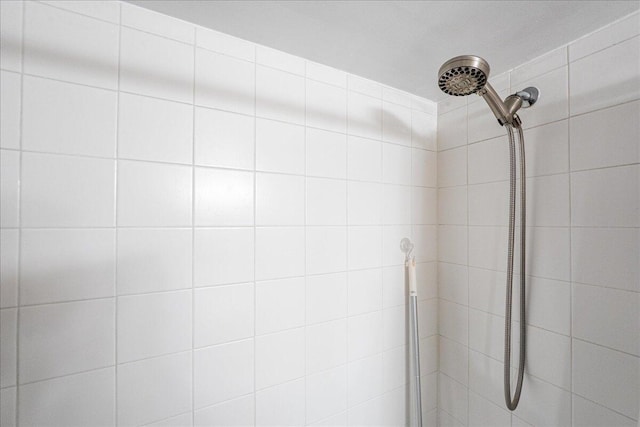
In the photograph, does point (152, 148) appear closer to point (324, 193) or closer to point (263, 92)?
point (263, 92)

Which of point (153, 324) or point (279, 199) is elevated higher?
point (279, 199)

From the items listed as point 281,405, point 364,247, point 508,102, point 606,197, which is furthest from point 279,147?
point 606,197

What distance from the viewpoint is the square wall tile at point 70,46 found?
0.64 meters

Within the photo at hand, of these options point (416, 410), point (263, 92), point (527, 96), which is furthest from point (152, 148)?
point (416, 410)

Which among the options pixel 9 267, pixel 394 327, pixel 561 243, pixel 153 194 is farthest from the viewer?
pixel 394 327

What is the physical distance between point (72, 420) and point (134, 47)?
0.90m

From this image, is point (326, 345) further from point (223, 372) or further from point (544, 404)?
point (544, 404)

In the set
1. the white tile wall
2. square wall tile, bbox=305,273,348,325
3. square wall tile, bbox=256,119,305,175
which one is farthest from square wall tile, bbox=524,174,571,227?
square wall tile, bbox=256,119,305,175

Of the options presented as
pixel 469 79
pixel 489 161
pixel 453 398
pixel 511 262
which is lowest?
pixel 453 398

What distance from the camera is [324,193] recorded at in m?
1.00

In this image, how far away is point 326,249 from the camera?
3.27ft

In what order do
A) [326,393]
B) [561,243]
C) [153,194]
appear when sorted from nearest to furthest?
[153,194] → [561,243] → [326,393]

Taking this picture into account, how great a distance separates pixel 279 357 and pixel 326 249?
0.37 meters

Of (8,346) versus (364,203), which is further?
(364,203)
